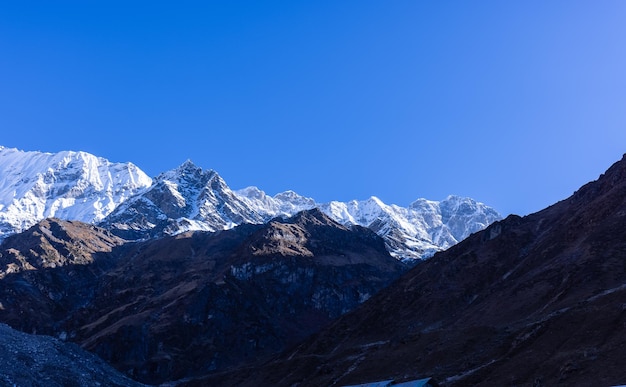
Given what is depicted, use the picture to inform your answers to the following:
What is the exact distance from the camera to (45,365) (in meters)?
105

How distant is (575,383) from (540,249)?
8431 centimetres

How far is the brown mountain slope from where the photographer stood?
82.1 meters

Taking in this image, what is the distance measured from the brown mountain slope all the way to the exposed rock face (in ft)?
114

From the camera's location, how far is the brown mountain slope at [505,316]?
82.1 metres

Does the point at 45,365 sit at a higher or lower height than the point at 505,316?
higher

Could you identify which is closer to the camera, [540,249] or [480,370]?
[480,370]

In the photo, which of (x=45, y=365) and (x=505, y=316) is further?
(x=505, y=316)

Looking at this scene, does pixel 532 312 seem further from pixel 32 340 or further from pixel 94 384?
pixel 32 340

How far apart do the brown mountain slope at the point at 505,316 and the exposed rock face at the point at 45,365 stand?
34.7 m

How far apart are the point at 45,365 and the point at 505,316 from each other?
3131 inches

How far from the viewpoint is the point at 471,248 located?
18138cm

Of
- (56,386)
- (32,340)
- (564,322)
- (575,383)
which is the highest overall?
(32,340)

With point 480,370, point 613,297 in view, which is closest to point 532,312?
point 613,297

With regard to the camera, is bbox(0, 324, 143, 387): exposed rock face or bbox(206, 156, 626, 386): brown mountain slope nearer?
bbox(206, 156, 626, 386): brown mountain slope
